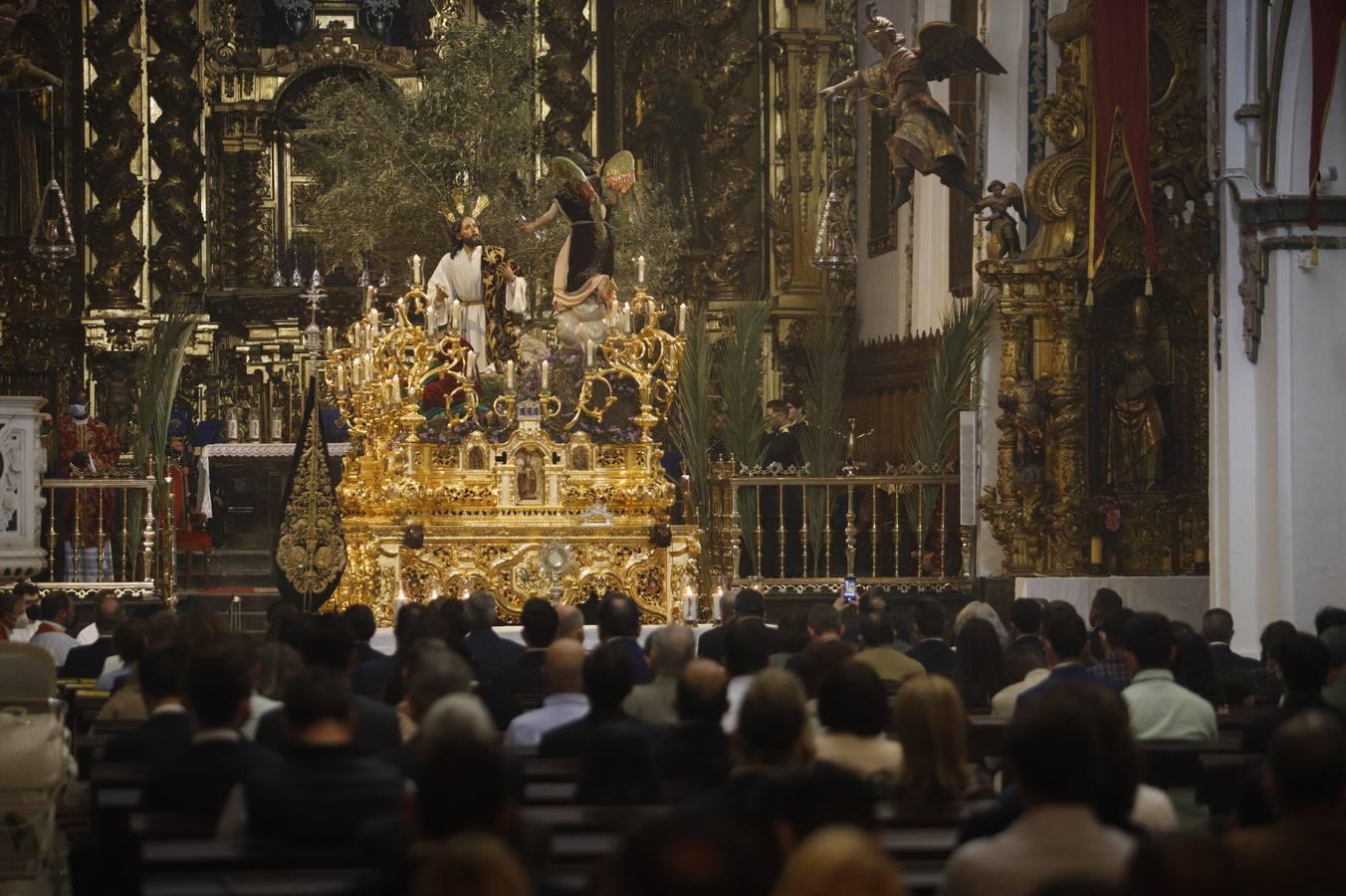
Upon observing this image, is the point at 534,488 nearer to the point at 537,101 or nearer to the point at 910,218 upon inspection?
the point at 910,218

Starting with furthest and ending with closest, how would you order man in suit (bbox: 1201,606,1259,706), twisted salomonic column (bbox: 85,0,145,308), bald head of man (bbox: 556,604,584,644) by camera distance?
twisted salomonic column (bbox: 85,0,145,308)
bald head of man (bbox: 556,604,584,644)
man in suit (bbox: 1201,606,1259,706)

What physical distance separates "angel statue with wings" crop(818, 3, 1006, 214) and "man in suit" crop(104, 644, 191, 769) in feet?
40.7

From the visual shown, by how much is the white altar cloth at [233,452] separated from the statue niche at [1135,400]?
826 centimetres

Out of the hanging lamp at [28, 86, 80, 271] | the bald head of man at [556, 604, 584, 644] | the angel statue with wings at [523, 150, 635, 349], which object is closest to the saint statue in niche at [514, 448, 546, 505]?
the angel statue with wings at [523, 150, 635, 349]

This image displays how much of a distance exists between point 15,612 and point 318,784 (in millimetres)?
8420

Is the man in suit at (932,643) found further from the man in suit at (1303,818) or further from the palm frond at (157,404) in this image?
the palm frond at (157,404)

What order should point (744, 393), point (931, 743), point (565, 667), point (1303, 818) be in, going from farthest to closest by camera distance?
point (744, 393), point (565, 667), point (931, 743), point (1303, 818)

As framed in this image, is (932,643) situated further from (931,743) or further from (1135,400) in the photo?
(1135,400)

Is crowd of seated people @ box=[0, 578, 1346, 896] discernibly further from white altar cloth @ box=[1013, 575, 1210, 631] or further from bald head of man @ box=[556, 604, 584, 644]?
white altar cloth @ box=[1013, 575, 1210, 631]

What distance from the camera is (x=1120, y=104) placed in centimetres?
1686

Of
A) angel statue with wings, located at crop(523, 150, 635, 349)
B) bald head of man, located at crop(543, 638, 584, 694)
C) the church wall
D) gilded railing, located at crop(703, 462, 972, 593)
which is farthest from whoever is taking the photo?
angel statue with wings, located at crop(523, 150, 635, 349)

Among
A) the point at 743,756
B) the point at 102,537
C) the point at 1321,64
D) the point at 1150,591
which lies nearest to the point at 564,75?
the point at 102,537

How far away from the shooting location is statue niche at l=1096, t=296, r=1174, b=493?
18.3 m

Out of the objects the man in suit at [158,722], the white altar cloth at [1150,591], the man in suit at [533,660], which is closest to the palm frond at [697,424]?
the white altar cloth at [1150,591]
